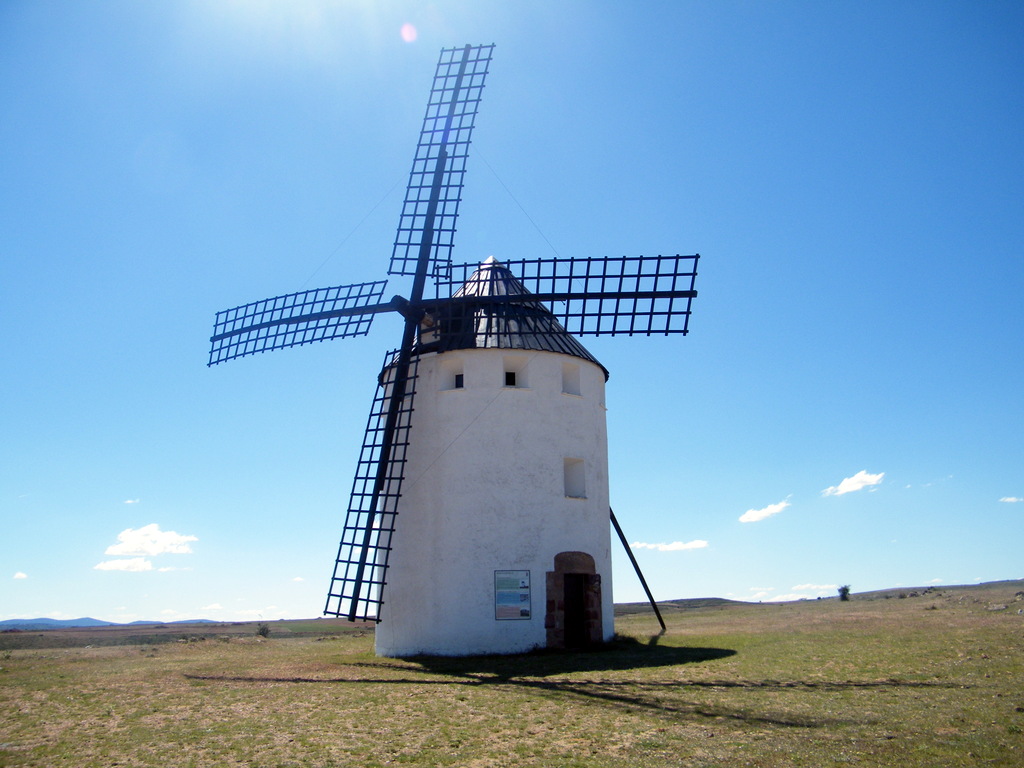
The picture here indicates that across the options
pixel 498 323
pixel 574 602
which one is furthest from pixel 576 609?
pixel 498 323

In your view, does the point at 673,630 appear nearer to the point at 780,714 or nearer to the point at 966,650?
the point at 966,650

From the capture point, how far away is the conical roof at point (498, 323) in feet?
63.3

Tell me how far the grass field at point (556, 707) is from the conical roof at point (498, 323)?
7.37 metres

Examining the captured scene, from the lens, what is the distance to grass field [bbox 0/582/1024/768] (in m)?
8.20

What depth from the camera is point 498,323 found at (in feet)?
64.6

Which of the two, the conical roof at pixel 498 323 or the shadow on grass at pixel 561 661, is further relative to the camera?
the conical roof at pixel 498 323

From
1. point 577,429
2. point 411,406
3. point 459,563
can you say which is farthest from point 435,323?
point 459,563

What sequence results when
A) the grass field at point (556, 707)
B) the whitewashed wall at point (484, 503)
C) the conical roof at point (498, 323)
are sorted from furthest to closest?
the conical roof at point (498, 323)
the whitewashed wall at point (484, 503)
the grass field at point (556, 707)

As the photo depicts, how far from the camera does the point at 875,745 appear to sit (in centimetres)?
808

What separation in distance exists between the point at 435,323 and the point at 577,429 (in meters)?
4.53

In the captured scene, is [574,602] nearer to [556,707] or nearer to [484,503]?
[484,503]

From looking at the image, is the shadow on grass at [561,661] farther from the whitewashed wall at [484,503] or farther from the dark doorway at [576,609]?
the whitewashed wall at [484,503]

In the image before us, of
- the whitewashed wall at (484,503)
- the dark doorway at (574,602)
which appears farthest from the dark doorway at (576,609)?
the whitewashed wall at (484,503)

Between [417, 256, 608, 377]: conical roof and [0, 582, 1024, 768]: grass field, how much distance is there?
7.37 m
